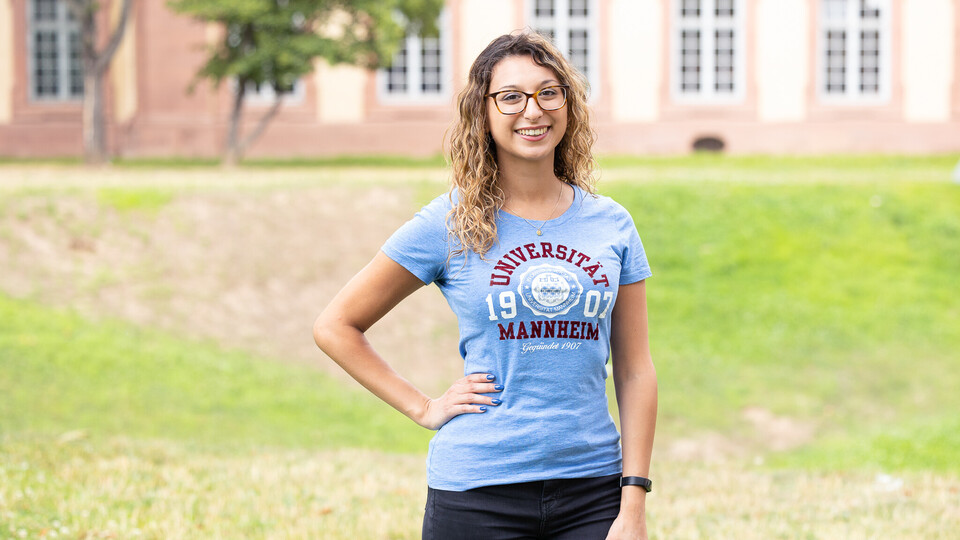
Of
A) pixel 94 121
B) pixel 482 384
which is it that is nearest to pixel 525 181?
pixel 482 384

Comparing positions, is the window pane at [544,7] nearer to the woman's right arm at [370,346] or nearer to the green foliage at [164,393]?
the green foliage at [164,393]

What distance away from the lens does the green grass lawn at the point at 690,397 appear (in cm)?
623

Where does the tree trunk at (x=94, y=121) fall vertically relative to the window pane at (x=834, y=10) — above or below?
below

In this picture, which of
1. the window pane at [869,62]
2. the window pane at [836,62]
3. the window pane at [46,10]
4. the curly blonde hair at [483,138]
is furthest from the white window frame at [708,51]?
the curly blonde hair at [483,138]

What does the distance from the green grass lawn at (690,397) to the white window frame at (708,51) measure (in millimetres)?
6393

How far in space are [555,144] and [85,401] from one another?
947cm

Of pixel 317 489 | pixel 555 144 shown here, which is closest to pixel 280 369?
pixel 317 489

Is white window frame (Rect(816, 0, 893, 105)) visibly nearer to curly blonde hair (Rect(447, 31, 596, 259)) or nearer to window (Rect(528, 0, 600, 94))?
window (Rect(528, 0, 600, 94))

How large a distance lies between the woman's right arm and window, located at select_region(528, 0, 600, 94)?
25422 mm

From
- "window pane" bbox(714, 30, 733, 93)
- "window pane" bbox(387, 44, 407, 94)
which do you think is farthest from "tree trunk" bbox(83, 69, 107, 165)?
"window pane" bbox(714, 30, 733, 93)

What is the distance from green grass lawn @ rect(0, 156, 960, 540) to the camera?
20.4 ft

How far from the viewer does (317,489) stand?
6.84 metres

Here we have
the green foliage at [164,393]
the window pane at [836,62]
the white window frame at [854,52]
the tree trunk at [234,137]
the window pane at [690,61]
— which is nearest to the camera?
the green foliage at [164,393]

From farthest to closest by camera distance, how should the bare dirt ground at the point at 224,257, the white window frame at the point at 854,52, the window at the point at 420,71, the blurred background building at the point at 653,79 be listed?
the white window frame at the point at 854,52
the window at the point at 420,71
the blurred background building at the point at 653,79
the bare dirt ground at the point at 224,257
